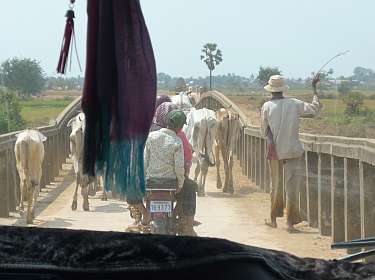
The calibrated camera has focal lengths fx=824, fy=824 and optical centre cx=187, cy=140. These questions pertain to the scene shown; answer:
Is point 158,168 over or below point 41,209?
over

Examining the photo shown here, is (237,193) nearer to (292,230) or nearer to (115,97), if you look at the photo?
(292,230)

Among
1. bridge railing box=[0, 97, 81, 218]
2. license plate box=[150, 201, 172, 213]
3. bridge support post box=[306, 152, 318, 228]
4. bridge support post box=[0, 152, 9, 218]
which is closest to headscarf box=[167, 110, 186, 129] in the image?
license plate box=[150, 201, 172, 213]

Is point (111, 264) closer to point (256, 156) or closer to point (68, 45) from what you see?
point (68, 45)

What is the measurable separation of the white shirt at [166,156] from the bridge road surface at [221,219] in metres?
0.79

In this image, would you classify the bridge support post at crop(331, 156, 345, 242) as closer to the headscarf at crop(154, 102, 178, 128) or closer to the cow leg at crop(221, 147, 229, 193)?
the headscarf at crop(154, 102, 178, 128)

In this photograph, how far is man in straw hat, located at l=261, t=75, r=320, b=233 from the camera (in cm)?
926

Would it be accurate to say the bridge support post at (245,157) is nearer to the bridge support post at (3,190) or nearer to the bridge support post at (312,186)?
the bridge support post at (3,190)

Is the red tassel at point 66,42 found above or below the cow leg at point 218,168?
above

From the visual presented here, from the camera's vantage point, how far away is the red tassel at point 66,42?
2.39m

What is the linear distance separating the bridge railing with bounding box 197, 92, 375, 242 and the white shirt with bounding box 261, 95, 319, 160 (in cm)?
33

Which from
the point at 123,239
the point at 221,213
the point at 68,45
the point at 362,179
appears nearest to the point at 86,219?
the point at 221,213

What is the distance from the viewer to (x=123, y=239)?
161 centimetres

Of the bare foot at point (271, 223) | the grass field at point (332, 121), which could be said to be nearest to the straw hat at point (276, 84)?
the bare foot at point (271, 223)

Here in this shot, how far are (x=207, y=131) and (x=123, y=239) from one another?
1286 cm
